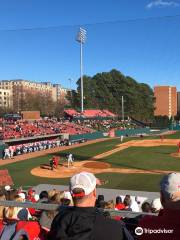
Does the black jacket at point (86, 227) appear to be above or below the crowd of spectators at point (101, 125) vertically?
above

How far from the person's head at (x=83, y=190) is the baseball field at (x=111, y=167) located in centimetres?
1863

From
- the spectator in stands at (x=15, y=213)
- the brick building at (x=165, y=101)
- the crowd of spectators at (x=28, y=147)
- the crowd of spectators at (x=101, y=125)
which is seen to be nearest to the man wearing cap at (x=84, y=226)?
the spectator in stands at (x=15, y=213)

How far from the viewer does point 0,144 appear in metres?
37.3

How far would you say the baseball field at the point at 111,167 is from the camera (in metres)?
23.7

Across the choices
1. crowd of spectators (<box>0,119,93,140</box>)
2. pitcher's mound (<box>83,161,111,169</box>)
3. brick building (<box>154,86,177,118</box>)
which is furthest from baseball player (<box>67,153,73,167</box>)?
brick building (<box>154,86,177,118</box>)

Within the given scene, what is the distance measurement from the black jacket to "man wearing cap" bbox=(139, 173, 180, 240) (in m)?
0.20

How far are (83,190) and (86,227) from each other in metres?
0.42

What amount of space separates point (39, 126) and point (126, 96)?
176 feet

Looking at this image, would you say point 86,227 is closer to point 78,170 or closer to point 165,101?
point 78,170

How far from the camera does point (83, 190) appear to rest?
3006 millimetres

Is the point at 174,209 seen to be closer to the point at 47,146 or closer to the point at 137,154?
the point at 137,154

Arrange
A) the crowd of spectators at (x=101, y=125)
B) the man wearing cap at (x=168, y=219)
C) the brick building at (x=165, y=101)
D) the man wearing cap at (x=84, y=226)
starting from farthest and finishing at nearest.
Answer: the brick building at (x=165, y=101)
the crowd of spectators at (x=101, y=125)
the man wearing cap at (x=84, y=226)
the man wearing cap at (x=168, y=219)

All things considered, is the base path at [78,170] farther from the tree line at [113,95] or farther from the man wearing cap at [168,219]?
the tree line at [113,95]

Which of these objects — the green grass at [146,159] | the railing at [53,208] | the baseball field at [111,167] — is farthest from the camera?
the green grass at [146,159]
